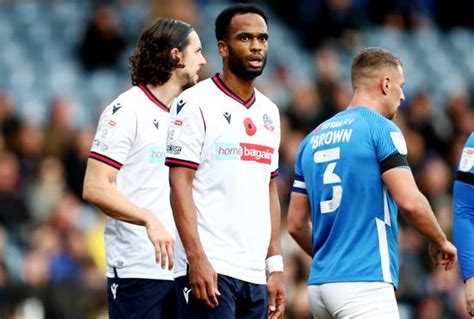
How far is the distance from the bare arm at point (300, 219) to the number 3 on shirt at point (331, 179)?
419 millimetres

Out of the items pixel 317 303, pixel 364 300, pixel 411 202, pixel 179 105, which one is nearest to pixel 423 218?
pixel 411 202

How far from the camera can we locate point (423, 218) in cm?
746

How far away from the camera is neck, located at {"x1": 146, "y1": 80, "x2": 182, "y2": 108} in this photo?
8461 millimetres

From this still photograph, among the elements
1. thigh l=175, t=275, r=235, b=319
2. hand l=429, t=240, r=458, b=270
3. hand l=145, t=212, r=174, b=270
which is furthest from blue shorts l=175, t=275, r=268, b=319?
hand l=429, t=240, r=458, b=270

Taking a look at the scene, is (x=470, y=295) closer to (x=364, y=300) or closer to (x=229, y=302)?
(x=364, y=300)

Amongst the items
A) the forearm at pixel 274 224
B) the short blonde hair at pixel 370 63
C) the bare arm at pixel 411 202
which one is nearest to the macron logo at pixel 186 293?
the forearm at pixel 274 224

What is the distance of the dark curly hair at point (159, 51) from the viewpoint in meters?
8.45

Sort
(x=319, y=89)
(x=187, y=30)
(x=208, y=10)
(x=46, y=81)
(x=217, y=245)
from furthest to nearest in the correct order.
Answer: (x=208, y=10)
(x=46, y=81)
(x=319, y=89)
(x=187, y=30)
(x=217, y=245)

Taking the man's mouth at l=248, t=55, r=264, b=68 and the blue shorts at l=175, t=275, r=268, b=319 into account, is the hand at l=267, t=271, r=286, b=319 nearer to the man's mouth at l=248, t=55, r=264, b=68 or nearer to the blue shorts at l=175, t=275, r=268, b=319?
the blue shorts at l=175, t=275, r=268, b=319

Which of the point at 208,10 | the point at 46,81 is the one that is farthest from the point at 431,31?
the point at 46,81

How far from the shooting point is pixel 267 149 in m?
7.64

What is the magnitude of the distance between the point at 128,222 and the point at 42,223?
22.8 ft

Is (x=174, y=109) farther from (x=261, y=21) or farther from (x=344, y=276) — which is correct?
(x=344, y=276)

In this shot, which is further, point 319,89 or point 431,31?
point 431,31
